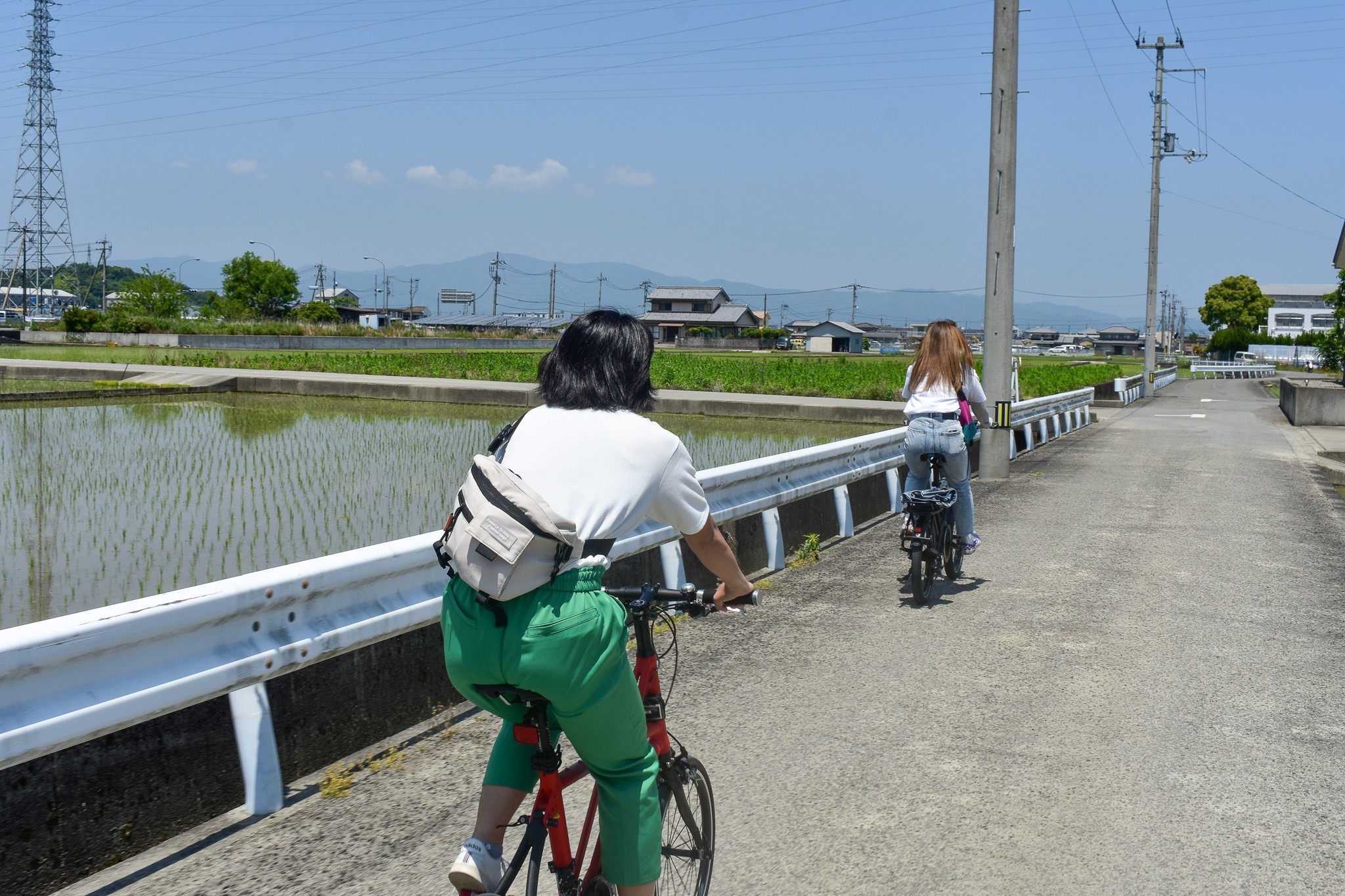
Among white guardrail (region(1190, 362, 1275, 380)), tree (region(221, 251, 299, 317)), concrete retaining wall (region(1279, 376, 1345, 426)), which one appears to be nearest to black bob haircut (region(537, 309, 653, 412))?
concrete retaining wall (region(1279, 376, 1345, 426))

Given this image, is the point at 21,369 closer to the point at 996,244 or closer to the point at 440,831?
the point at 996,244

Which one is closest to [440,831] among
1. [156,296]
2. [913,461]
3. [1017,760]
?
[1017,760]

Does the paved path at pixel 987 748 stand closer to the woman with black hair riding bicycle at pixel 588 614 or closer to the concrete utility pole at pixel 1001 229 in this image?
the woman with black hair riding bicycle at pixel 588 614

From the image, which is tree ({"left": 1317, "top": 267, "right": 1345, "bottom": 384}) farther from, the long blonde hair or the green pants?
the green pants

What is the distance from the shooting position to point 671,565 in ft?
22.9

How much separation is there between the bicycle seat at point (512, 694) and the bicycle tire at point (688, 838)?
25.3 inches

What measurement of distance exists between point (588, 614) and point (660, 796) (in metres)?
0.74

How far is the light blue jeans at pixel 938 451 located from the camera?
24.1 ft

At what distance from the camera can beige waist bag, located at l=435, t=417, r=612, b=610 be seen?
7.67ft

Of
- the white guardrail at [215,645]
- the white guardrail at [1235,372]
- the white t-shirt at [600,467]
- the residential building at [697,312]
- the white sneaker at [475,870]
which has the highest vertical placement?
the residential building at [697,312]

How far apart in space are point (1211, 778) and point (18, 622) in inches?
236

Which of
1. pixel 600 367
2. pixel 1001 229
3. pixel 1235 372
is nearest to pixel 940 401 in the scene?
pixel 600 367

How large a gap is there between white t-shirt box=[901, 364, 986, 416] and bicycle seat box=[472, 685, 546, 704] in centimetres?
529

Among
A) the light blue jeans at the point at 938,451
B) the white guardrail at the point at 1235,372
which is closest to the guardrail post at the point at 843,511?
the light blue jeans at the point at 938,451
